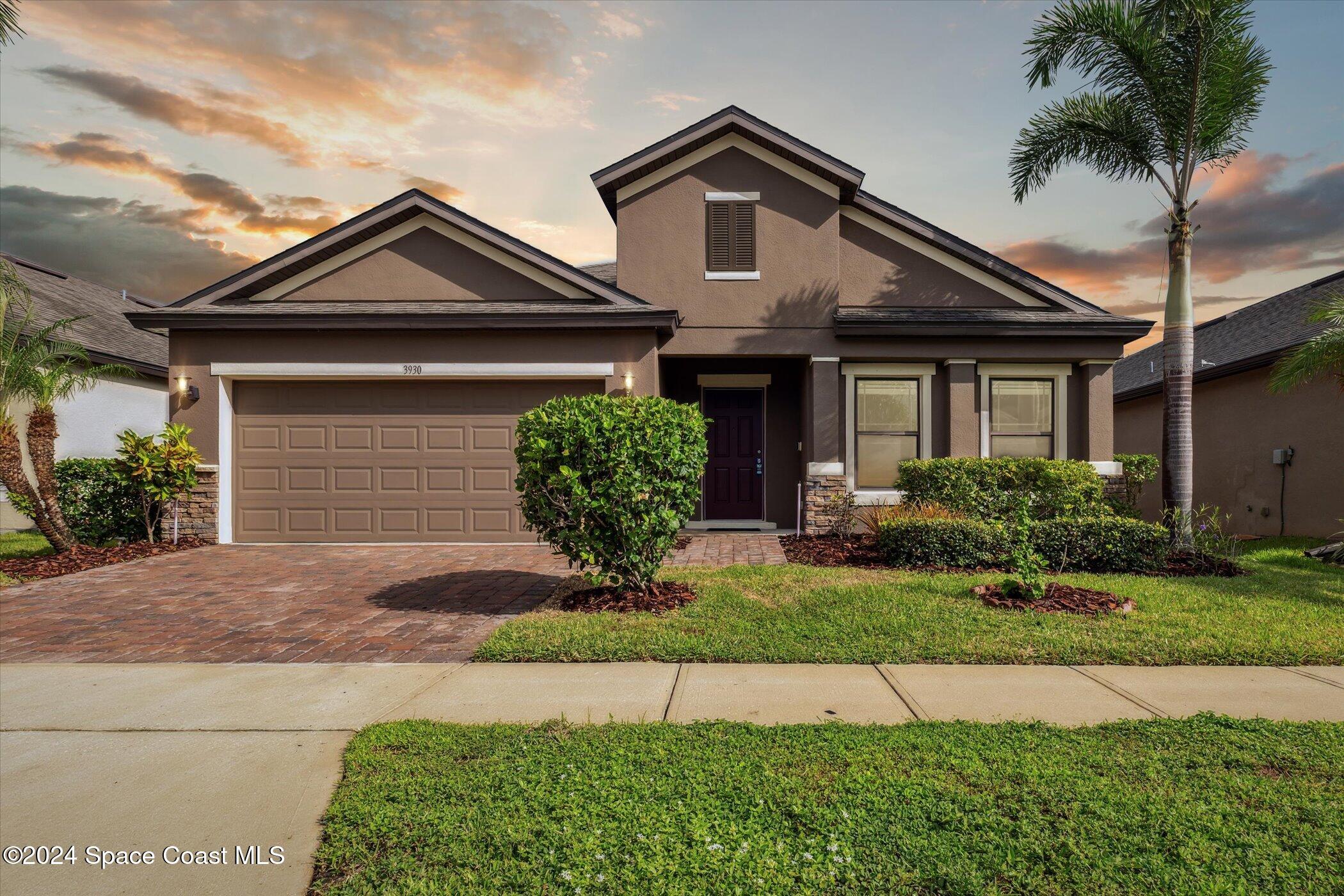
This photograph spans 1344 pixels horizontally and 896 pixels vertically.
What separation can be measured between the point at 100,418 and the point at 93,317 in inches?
157

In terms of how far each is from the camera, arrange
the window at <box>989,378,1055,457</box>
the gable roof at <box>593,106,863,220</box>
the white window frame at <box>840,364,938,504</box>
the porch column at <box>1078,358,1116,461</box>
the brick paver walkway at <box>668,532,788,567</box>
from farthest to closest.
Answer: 1. the window at <box>989,378,1055,457</box>
2. the white window frame at <box>840,364,938,504</box>
3. the porch column at <box>1078,358,1116,461</box>
4. the gable roof at <box>593,106,863,220</box>
5. the brick paver walkway at <box>668,532,788,567</box>

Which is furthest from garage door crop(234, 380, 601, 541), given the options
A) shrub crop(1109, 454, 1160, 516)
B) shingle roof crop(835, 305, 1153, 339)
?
shrub crop(1109, 454, 1160, 516)

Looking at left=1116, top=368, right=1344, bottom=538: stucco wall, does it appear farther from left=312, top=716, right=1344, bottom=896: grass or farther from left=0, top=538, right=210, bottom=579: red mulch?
left=0, top=538, right=210, bottom=579: red mulch

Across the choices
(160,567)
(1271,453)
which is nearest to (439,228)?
(160,567)

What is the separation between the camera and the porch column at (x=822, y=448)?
12.8 metres

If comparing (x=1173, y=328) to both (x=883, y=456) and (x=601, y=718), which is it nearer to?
(x=883, y=456)

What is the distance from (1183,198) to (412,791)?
1290 cm

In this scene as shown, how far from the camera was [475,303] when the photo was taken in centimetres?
1259

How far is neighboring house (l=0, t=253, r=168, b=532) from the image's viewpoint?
14.7 metres

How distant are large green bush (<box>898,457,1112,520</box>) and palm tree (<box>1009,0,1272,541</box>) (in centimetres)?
111

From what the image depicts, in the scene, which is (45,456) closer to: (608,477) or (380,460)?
(380,460)

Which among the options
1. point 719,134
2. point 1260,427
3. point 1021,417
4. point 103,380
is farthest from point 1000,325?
point 103,380

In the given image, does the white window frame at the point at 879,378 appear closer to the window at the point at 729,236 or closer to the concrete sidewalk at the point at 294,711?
the window at the point at 729,236

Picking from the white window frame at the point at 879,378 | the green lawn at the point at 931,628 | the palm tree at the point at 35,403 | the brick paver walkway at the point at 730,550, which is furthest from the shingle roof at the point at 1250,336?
the palm tree at the point at 35,403
